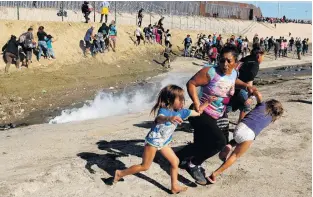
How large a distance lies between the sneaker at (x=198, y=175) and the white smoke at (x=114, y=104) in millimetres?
7522

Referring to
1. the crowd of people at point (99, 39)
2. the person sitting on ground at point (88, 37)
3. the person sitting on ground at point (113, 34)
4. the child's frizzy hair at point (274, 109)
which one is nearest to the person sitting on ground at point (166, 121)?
the child's frizzy hair at point (274, 109)

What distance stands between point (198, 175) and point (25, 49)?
14.0 meters

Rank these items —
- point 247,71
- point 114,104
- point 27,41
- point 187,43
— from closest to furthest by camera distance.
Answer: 1. point 247,71
2. point 114,104
3. point 27,41
4. point 187,43

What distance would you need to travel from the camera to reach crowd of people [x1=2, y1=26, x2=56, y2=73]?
17.5 m

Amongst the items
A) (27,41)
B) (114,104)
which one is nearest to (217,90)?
(114,104)

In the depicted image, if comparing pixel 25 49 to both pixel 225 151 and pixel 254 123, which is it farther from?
pixel 254 123

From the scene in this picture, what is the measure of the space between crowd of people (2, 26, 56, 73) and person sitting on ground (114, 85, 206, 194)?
1348 cm

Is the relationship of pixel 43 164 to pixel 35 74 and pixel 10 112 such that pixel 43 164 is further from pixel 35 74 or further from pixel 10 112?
pixel 35 74

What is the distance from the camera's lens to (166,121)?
5.14 meters

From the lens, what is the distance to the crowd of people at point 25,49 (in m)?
17.5

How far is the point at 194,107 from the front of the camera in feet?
18.1

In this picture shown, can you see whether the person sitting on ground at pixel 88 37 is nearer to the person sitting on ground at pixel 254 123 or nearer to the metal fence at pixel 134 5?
the metal fence at pixel 134 5

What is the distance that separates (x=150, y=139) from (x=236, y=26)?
50.2 meters

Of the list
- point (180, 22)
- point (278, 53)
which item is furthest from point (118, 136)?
point (180, 22)
